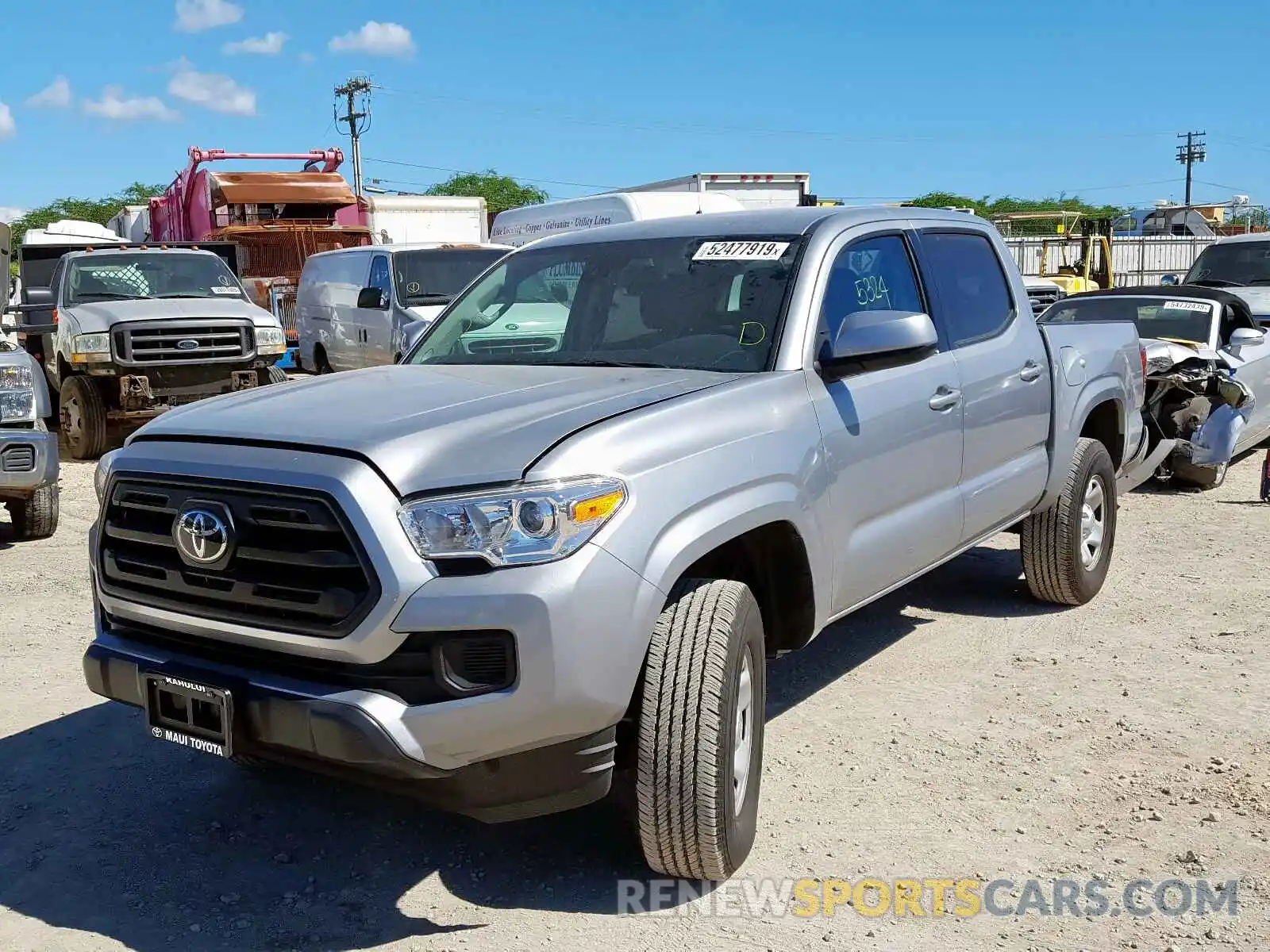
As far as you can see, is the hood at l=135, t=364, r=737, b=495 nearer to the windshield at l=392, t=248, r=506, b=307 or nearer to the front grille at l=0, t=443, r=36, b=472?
the front grille at l=0, t=443, r=36, b=472

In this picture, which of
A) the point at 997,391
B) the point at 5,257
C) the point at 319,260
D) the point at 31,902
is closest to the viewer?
the point at 31,902

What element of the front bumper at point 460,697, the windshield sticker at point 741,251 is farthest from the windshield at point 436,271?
the front bumper at point 460,697

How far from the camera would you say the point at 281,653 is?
3061 mm

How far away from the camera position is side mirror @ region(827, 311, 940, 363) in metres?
3.85

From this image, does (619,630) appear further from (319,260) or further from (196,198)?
(196,198)

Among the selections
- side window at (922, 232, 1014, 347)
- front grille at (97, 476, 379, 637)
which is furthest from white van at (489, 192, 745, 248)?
front grille at (97, 476, 379, 637)

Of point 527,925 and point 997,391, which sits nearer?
point 527,925

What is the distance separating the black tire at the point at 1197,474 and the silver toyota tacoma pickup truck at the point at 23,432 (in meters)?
7.65

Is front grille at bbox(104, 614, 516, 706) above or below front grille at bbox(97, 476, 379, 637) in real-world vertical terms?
below

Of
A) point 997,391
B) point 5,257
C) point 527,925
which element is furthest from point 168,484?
point 5,257

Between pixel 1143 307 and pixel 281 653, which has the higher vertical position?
pixel 1143 307

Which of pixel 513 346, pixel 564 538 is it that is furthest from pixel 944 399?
pixel 564 538

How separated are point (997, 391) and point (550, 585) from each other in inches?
108

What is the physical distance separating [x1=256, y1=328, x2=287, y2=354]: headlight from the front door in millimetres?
7997
